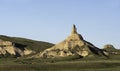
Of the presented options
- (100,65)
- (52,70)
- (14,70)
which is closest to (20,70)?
(14,70)

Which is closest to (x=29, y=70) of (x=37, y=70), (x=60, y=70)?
(x=37, y=70)

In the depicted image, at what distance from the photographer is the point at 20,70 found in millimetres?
123750

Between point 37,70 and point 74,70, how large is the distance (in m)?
12.0

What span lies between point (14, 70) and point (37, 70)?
819cm

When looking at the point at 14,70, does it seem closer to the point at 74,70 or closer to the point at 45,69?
the point at 45,69

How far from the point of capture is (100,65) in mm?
142750

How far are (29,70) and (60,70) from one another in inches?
395

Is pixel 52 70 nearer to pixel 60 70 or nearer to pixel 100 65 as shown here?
pixel 60 70

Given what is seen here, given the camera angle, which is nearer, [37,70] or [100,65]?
[37,70]

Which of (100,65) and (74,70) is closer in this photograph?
(74,70)

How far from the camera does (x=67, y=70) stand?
122m

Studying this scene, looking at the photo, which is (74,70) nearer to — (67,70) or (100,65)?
(67,70)

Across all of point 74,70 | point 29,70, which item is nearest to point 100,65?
point 74,70

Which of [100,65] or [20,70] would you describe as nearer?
[20,70]
